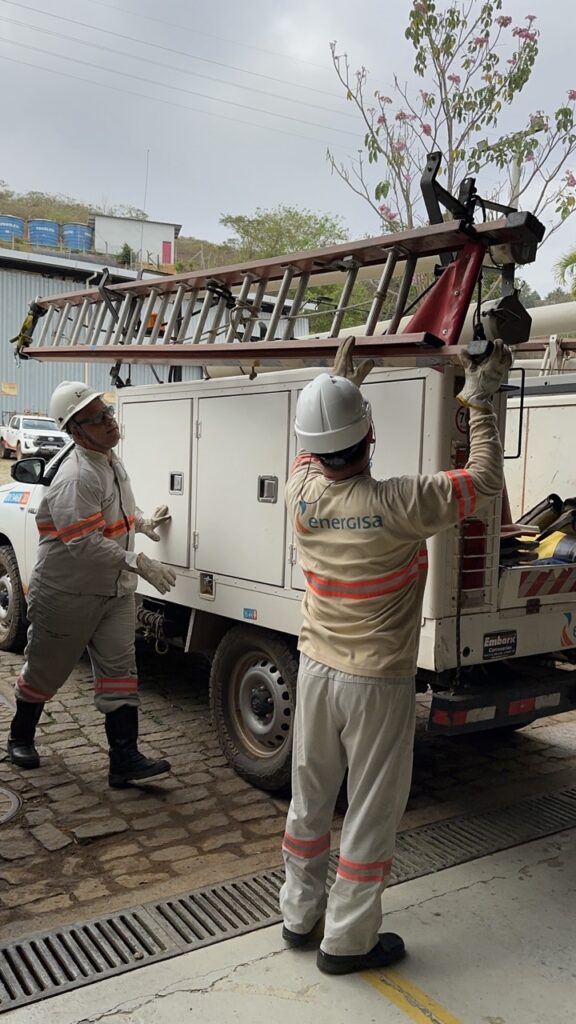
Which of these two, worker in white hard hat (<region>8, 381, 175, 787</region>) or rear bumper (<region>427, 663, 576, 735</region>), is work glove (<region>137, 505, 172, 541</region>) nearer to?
worker in white hard hat (<region>8, 381, 175, 787</region>)

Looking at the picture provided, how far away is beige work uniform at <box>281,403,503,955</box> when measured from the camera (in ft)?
9.34

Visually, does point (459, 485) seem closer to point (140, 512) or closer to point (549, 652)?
point (549, 652)

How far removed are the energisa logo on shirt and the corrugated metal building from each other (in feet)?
83.9

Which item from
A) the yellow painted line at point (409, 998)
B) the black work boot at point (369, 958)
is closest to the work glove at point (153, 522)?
the black work boot at point (369, 958)

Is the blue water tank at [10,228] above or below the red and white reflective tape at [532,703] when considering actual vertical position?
above

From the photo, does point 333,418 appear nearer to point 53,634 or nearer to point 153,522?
point 53,634

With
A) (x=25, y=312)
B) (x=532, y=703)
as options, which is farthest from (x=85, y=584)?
(x=25, y=312)

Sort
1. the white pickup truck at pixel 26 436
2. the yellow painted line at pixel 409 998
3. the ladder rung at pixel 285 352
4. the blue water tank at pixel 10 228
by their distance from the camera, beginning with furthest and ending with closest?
1. the blue water tank at pixel 10 228
2. the white pickup truck at pixel 26 436
3. the ladder rung at pixel 285 352
4. the yellow painted line at pixel 409 998

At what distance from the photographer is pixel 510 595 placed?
3.85 meters

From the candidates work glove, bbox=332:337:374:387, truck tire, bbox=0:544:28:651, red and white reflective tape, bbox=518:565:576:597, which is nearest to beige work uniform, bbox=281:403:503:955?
work glove, bbox=332:337:374:387

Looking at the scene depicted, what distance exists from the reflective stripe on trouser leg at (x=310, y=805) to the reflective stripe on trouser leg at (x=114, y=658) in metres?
1.75

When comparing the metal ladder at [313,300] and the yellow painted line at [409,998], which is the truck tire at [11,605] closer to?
the metal ladder at [313,300]

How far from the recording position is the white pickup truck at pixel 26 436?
76.6ft

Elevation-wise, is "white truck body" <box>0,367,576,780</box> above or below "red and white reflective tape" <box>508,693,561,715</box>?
above
